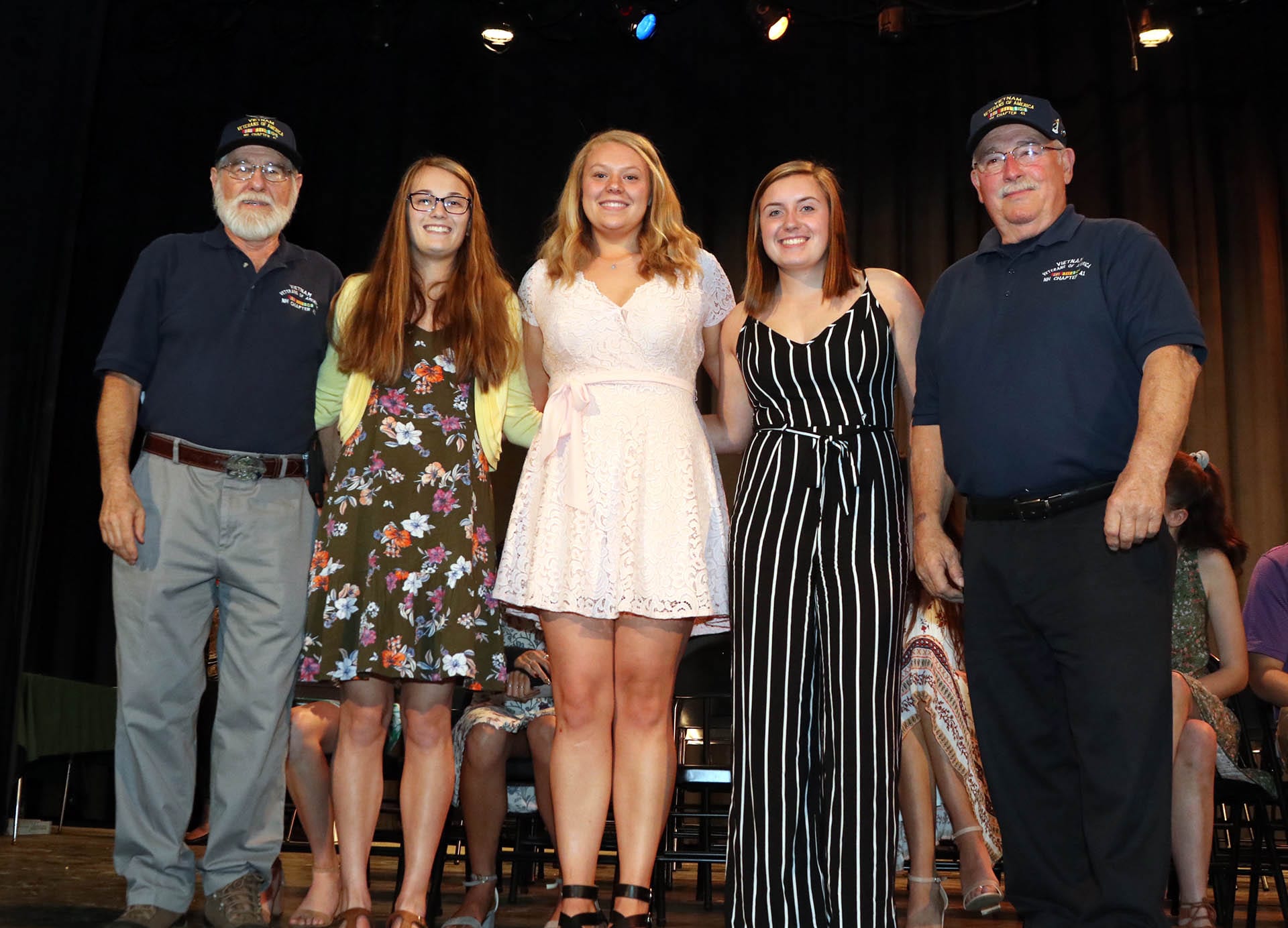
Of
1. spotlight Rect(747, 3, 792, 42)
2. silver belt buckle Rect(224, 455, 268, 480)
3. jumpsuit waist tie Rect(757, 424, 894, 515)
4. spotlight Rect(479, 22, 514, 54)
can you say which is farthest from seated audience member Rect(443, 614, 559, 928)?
spotlight Rect(747, 3, 792, 42)

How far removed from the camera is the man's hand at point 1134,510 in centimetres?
237

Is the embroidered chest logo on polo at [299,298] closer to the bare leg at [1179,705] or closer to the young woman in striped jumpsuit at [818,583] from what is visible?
the young woman in striped jumpsuit at [818,583]

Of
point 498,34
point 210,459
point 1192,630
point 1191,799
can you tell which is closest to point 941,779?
point 1191,799

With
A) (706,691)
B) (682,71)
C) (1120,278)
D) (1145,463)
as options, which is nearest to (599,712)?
(1145,463)

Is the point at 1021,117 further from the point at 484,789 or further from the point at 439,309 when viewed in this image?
the point at 484,789

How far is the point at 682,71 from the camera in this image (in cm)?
715

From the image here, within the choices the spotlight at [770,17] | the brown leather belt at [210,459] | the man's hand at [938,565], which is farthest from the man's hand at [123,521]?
the spotlight at [770,17]

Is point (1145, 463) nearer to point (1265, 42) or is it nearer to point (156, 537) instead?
point (156, 537)

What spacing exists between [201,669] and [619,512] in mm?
1107

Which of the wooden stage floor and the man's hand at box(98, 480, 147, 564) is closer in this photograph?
the man's hand at box(98, 480, 147, 564)

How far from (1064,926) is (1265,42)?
18.2ft

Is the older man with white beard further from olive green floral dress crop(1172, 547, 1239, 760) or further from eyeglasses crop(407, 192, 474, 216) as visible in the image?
olive green floral dress crop(1172, 547, 1239, 760)

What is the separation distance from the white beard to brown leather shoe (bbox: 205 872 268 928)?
62.4 inches

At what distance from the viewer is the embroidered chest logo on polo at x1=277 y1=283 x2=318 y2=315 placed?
126 inches
